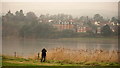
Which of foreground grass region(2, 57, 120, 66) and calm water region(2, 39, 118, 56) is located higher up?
calm water region(2, 39, 118, 56)

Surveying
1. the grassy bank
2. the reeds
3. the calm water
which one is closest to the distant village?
the calm water

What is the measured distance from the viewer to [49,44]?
633cm

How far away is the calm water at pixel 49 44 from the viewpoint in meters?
6.32

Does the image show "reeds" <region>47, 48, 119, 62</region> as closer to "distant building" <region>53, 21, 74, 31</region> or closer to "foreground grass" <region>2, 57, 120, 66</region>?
"foreground grass" <region>2, 57, 120, 66</region>

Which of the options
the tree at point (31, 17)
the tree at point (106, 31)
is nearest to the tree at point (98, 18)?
the tree at point (106, 31)

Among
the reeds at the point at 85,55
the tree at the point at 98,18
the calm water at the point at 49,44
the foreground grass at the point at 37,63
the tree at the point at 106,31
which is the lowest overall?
the foreground grass at the point at 37,63

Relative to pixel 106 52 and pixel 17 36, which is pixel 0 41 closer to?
pixel 17 36

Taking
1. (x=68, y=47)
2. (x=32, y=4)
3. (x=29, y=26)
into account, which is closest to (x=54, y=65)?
(x=68, y=47)

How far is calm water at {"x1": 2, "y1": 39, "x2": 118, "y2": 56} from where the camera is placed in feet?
20.7

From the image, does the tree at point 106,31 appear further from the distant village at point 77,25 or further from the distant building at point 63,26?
the distant building at point 63,26

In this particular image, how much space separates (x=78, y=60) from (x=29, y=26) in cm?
126

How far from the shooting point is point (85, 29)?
6.38 m

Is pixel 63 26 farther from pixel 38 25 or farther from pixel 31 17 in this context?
pixel 31 17

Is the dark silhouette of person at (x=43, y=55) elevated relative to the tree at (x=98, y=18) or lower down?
lower down
